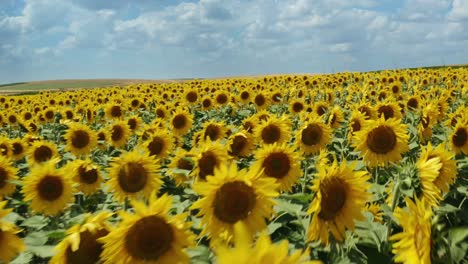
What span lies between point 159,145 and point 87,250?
14.3 ft

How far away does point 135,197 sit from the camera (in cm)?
530

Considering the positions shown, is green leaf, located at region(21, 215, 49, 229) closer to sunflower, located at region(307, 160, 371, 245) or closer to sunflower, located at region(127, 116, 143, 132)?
sunflower, located at region(307, 160, 371, 245)

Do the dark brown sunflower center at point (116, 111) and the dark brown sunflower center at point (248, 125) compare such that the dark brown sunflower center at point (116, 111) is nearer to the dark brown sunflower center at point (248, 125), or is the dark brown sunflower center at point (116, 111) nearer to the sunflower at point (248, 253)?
the dark brown sunflower center at point (248, 125)

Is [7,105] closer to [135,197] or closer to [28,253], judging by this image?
[135,197]

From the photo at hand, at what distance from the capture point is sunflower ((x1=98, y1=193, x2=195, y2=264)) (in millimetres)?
2855

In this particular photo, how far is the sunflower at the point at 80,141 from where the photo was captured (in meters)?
8.74

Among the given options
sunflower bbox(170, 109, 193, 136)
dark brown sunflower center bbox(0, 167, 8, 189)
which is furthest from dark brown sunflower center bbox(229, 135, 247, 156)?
sunflower bbox(170, 109, 193, 136)

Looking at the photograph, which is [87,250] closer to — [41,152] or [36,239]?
[36,239]

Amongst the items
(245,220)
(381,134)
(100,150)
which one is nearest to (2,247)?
(245,220)

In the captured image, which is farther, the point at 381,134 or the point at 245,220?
the point at 381,134

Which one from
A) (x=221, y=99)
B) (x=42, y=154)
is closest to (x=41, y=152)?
(x=42, y=154)

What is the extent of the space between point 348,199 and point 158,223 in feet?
4.25

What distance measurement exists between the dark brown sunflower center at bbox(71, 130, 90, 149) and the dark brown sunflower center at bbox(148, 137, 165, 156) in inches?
79.0

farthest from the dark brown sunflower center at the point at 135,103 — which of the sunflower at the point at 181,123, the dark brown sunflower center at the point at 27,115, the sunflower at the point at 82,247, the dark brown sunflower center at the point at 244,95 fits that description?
the sunflower at the point at 82,247
